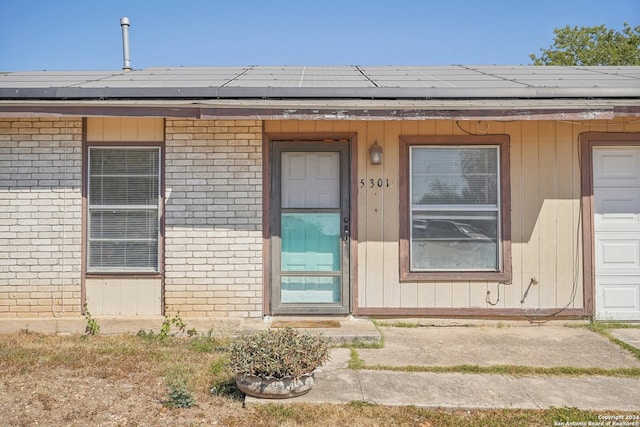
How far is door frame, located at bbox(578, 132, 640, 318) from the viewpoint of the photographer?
22.0 ft

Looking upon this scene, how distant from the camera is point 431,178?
6812 mm

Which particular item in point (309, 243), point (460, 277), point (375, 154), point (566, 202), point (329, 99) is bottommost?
point (460, 277)

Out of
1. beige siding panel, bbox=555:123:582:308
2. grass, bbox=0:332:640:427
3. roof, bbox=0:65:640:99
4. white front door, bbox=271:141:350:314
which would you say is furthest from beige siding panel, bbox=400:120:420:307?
beige siding panel, bbox=555:123:582:308

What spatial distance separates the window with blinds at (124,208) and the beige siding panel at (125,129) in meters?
0.14

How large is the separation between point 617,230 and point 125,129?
655 cm

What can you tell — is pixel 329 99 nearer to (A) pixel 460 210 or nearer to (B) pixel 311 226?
(B) pixel 311 226

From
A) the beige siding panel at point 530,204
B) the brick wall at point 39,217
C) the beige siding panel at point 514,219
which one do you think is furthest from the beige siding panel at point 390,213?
the brick wall at point 39,217

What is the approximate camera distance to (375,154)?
6641 mm

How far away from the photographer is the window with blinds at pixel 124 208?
A: 265 inches

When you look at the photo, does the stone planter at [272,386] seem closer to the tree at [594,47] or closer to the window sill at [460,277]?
the window sill at [460,277]

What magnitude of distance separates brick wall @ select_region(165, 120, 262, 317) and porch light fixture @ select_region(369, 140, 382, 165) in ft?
4.67

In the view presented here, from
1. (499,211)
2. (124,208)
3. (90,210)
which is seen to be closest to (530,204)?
(499,211)

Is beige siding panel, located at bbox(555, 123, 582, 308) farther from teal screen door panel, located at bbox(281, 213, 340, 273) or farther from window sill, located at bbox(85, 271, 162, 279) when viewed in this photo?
window sill, located at bbox(85, 271, 162, 279)

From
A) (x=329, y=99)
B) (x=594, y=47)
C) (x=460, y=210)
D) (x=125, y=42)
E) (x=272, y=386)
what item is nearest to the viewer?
(x=272, y=386)
